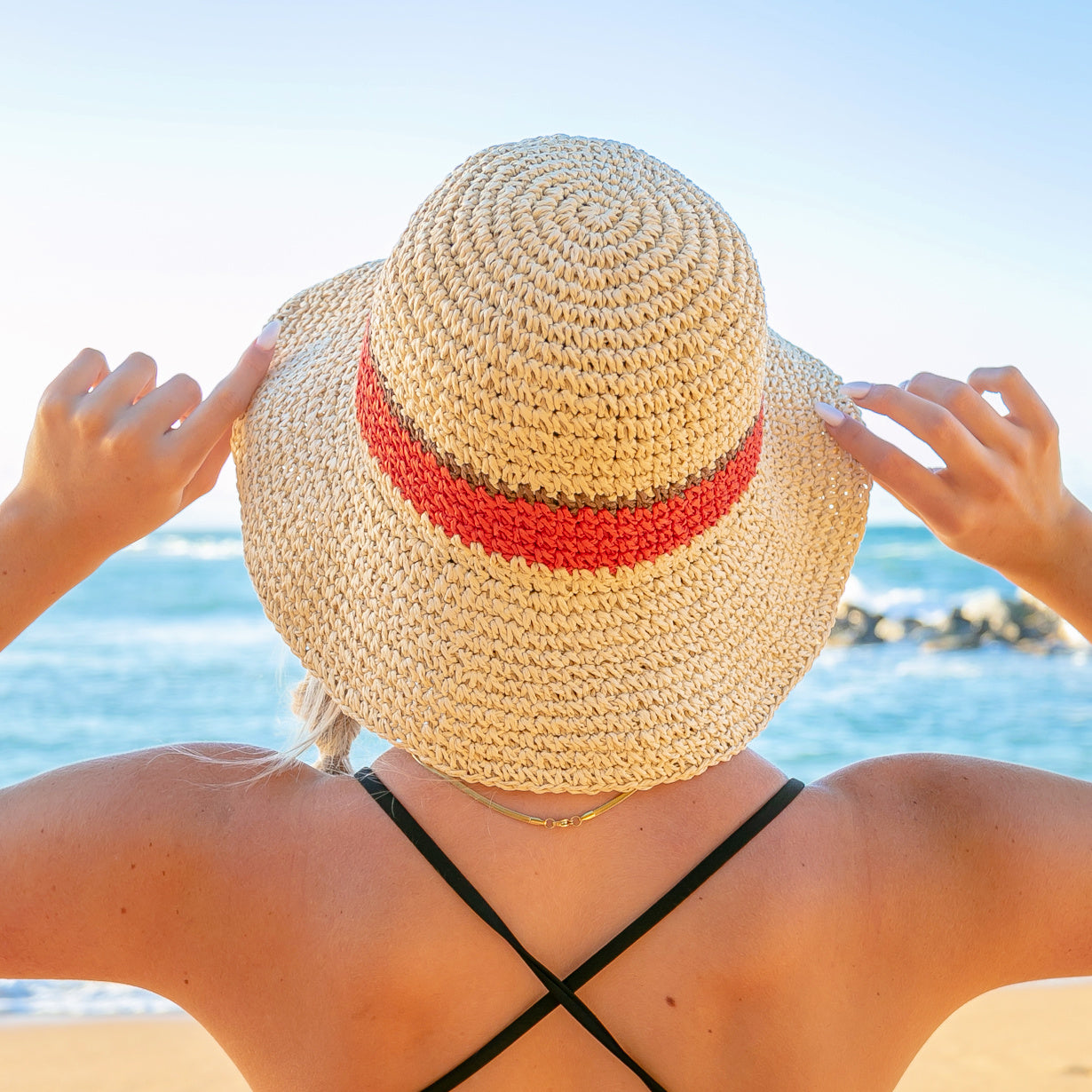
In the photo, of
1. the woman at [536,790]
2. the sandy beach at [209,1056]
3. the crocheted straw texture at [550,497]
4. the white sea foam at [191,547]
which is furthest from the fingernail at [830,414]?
the white sea foam at [191,547]

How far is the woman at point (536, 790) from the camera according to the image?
103 centimetres

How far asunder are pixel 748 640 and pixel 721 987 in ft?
1.33

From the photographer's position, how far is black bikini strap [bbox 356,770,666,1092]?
3.45 ft

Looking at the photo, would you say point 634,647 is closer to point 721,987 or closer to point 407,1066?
point 721,987

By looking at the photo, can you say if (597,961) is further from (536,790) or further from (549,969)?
(536,790)

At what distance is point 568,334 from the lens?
99 cm

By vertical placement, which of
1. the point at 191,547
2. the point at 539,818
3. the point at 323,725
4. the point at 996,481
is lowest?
the point at 539,818

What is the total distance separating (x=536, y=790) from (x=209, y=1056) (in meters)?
3.50

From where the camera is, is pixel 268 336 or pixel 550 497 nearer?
pixel 550 497

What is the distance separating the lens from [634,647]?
115cm

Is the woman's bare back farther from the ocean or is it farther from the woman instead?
the ocean

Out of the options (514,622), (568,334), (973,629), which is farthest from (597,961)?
(973,629)

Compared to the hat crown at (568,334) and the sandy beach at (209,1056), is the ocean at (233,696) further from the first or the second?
the hat crown at (568,334)

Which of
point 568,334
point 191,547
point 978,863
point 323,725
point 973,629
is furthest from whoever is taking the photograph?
point 191,547
